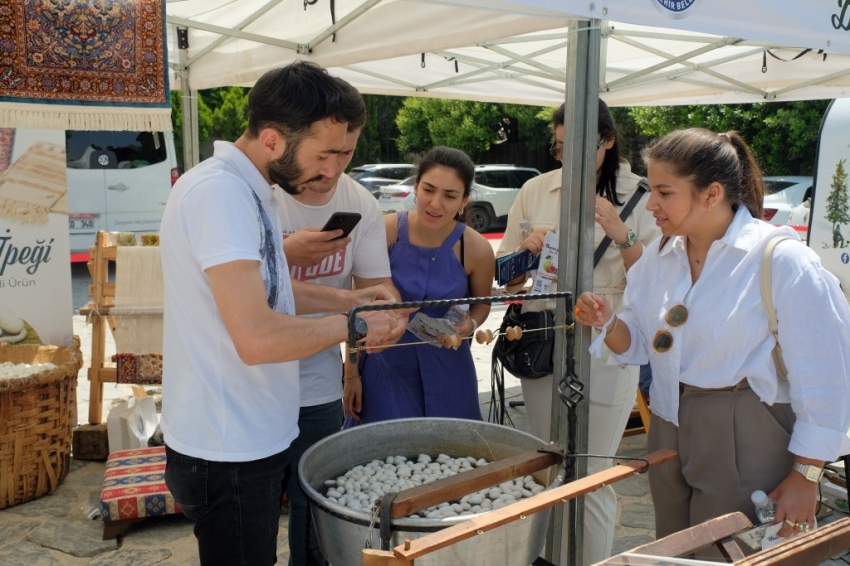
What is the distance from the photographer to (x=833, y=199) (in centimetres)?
536

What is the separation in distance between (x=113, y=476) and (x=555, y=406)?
217cm

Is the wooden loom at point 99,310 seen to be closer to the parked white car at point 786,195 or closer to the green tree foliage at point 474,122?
the parked white car at point 786,195

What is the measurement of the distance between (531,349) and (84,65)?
2.15 meters

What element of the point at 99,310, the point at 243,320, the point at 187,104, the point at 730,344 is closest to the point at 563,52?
the point at 187,104

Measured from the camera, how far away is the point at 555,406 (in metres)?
2.36

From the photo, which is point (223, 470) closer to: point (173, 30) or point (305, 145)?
point (305, 145)

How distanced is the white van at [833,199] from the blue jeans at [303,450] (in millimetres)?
4353

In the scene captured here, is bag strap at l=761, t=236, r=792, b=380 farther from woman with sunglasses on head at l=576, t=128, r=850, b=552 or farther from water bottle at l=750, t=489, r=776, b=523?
water bottle at l=750, t=489, r=776, b=523

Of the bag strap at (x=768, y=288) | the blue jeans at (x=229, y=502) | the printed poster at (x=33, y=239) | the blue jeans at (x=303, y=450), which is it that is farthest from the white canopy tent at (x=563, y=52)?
the printed poster at (x=33, y=239)

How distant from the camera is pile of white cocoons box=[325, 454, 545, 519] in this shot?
72.9 inches

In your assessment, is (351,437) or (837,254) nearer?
(351,437)

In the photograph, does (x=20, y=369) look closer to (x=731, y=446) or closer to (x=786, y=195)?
(x=731, y=446)

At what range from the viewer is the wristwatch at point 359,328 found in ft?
5.39

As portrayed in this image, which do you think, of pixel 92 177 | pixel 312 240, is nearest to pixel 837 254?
pixel 312 240
